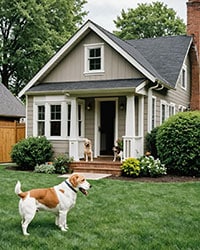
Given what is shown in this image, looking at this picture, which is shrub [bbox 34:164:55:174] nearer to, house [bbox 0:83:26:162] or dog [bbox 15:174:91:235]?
house [bbox 0:83:26:162]

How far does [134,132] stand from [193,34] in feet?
27.9

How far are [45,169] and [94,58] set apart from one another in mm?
4843

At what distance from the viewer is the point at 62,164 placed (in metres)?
13.1

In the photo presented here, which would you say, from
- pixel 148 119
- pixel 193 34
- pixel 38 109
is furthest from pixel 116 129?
pixel 193 34

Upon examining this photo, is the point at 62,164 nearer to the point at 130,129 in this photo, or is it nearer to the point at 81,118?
the point at 81,118

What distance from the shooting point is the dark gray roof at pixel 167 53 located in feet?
54.4

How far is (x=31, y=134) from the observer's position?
48.9 feet

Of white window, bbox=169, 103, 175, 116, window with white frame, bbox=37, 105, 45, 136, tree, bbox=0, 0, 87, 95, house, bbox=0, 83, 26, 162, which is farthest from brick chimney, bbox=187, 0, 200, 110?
tree, bbox=0, 0, 87, 95

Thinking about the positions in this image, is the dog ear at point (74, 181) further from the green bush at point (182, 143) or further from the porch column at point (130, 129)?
the porch column at point (130, 129)

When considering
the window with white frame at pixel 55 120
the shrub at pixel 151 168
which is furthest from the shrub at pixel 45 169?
the shrub at pixel 151 168

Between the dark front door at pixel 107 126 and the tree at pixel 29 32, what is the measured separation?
46.8 feet

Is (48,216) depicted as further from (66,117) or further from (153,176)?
(66,117)

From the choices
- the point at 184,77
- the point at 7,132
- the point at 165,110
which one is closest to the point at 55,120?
the point at 7,132

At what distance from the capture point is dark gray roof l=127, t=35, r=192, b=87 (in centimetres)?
1658
